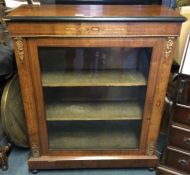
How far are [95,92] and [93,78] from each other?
0.13 meters

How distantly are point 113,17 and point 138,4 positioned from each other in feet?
1.43

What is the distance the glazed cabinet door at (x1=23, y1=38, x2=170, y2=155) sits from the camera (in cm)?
115

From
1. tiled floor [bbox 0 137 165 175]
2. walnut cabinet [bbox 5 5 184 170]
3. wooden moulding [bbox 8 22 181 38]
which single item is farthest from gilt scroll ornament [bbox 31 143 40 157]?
wooden moulding [bbox 8 22 181 38]

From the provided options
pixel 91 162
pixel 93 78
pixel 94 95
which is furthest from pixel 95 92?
pixel 91 162

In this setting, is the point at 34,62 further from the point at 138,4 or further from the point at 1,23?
the point at 138,4

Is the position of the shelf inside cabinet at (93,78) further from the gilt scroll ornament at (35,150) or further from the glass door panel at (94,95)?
the gilt scroll ornament at (35,150)

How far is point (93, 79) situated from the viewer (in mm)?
1302

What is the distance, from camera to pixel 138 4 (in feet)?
4.57

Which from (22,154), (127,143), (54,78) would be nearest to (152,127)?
(127,143)

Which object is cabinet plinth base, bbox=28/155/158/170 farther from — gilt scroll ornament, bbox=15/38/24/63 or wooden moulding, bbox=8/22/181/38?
wooden moulding, bbox=8/22/181/38

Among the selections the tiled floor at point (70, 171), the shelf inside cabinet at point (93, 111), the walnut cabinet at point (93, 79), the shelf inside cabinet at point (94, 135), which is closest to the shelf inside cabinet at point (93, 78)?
the walnut cabinet at point (93, 79)

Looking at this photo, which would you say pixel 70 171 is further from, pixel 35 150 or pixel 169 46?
pixel 169 46

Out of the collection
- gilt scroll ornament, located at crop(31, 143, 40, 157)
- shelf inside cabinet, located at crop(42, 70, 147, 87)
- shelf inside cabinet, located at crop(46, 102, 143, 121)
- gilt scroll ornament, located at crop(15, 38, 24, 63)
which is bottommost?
gilt scroll ornament, located at crop(31, 143, 40, 157)

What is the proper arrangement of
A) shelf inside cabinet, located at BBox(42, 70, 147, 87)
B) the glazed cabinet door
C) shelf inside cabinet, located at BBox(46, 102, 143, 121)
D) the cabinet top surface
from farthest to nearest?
shelf inside cabinet, located at BBox(46, 102, 143, 121) → shelf inside cabinet, located at BBox(42, 70, 147, 87) → the glazed cabinet door → the cabinet top surface
